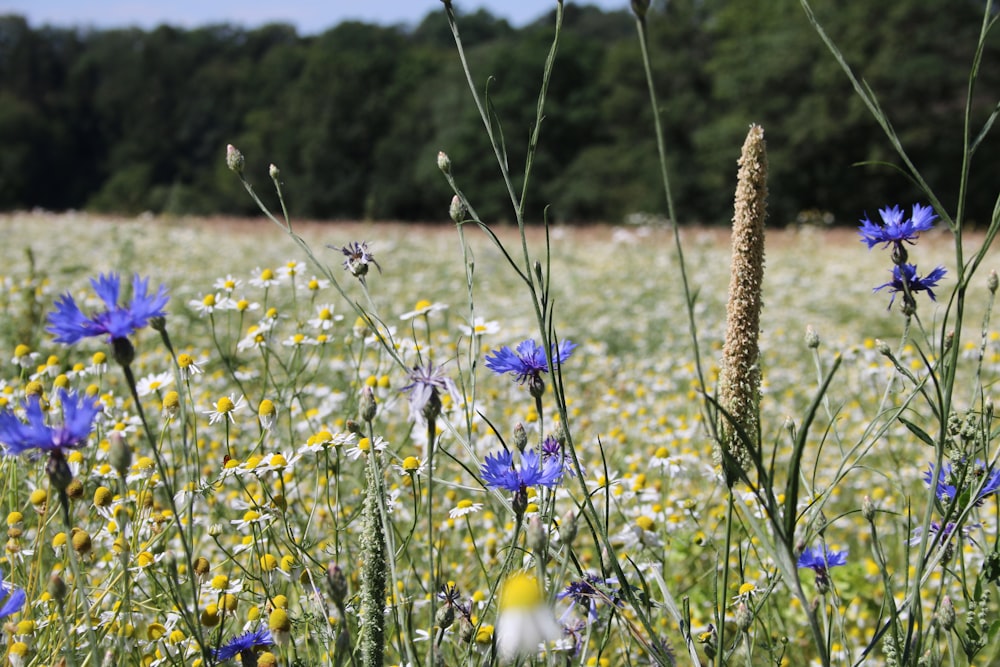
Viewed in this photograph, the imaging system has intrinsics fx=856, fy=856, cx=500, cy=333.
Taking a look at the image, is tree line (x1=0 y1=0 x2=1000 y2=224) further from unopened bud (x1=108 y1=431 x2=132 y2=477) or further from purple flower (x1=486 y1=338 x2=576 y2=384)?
unopened bud (x1=108 y1=431 x2=132 y2=477)

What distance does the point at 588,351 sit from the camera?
4.70 metres

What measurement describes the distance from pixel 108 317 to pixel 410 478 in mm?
823

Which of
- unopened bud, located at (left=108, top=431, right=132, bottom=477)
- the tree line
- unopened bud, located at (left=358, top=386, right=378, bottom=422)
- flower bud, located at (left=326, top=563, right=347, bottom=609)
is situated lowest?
flower bud, located at (left=326, top=563, right=347, bottom=609)

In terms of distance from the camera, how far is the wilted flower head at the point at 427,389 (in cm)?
87

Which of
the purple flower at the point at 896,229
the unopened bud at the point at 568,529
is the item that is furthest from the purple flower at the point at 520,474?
the purple flower at the point at 896,229

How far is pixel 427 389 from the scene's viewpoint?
2.89ft

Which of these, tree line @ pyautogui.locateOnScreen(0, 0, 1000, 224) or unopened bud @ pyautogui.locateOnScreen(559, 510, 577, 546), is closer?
unopened bud @ pyautogui.locateOnScreen(559, 510, 577, 546)

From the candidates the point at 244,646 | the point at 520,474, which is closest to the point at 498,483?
the point at 520,474

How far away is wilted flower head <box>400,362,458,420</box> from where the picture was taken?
867 mm

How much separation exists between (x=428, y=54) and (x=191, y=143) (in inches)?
512

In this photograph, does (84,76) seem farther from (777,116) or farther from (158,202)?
(777,116)

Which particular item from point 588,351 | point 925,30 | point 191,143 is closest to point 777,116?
point 925,30

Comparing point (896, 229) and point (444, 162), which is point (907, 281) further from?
point (444, 162)

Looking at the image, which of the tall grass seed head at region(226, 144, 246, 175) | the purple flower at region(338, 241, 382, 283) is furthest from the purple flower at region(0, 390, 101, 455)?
the tall grass seed head at region(226, 144, 246, 175)
